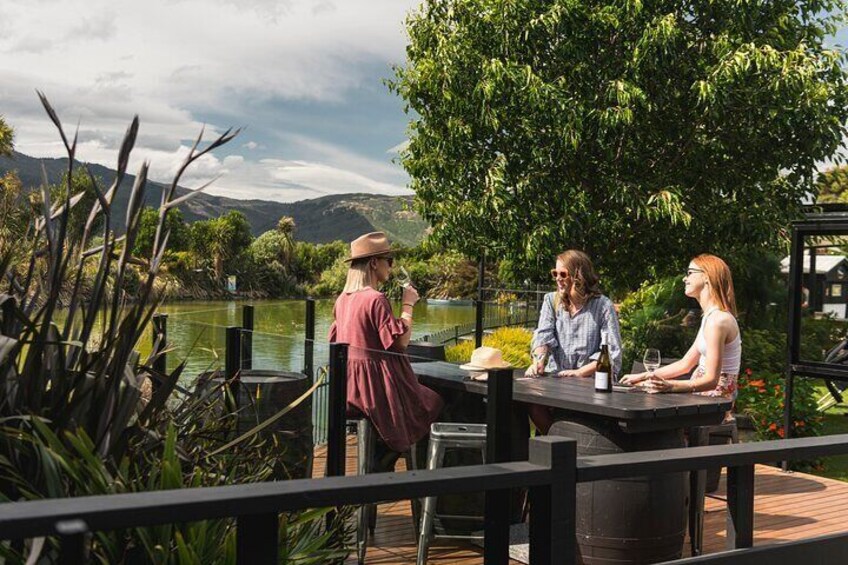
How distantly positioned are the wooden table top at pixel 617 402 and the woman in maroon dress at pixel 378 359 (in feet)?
0.91

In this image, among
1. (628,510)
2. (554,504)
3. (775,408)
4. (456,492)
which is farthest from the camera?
(775,408)

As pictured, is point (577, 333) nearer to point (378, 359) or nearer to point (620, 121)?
point (378, 359)

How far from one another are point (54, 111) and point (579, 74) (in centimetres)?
899

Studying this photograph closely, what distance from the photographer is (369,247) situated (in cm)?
429

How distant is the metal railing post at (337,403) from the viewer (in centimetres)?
364

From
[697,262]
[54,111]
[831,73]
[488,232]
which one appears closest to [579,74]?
[488,232]

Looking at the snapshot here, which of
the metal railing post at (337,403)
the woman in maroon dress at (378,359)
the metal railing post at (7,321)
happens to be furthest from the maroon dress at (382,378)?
the metal railing post at (7,321)

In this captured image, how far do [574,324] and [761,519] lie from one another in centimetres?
151

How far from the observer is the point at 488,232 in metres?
10.9

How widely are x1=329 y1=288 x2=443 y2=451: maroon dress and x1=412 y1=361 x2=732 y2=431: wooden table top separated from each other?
0.25m

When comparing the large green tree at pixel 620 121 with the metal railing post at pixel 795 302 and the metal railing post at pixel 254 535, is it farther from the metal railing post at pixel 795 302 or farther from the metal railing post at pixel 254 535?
the metal railing post at pixel 254 535

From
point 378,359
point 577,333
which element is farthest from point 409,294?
point 577,333

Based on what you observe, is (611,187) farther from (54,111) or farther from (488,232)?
(54,111)

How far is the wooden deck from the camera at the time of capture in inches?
158
